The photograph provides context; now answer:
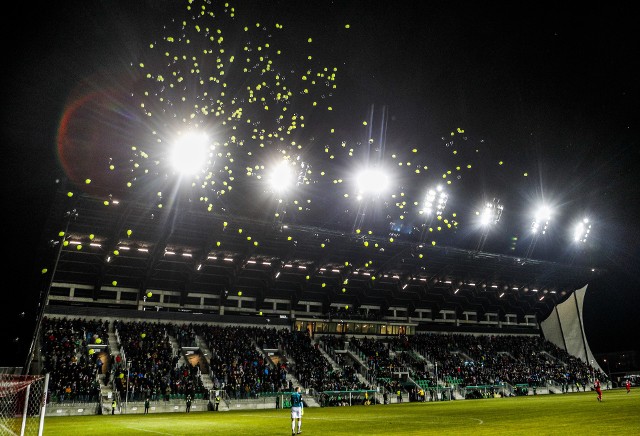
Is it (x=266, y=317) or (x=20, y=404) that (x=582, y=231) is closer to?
(x=266, y=317)

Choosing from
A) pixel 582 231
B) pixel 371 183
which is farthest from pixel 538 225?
pixel 371 183

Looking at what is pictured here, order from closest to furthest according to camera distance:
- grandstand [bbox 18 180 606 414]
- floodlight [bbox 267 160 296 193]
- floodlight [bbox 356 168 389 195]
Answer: grandstand [bbox 18 180 606 414]
floodlight [bbox 267 160 296 193]
floodlight [bbox 356 168 389 195]

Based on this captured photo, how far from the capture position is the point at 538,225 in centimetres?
6109

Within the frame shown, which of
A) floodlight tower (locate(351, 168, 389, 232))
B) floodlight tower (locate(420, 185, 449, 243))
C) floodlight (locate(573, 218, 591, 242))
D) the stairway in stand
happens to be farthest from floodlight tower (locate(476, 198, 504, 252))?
the stairway in stand

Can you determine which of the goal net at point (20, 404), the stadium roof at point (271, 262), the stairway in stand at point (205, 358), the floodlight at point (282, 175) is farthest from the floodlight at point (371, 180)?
the goal net at point (20, 404)

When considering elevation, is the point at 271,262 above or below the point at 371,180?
below

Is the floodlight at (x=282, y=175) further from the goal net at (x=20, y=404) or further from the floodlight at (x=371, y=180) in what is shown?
the goal net at (x=20, y=404)

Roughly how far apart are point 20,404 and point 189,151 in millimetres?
19487

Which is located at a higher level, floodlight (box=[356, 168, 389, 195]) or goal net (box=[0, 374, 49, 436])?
floodlight (box=[356, 168, 389, 195])

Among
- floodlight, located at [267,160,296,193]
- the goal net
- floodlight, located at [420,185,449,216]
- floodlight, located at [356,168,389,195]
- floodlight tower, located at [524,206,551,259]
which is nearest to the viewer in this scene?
the goal net

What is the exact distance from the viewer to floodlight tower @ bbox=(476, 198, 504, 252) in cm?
5556

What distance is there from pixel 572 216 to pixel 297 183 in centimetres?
3964

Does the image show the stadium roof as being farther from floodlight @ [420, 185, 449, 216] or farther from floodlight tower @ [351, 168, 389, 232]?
floodlight tower @ [351, 168, 389, 232]

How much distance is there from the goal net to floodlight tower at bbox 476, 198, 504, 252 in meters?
47.4
